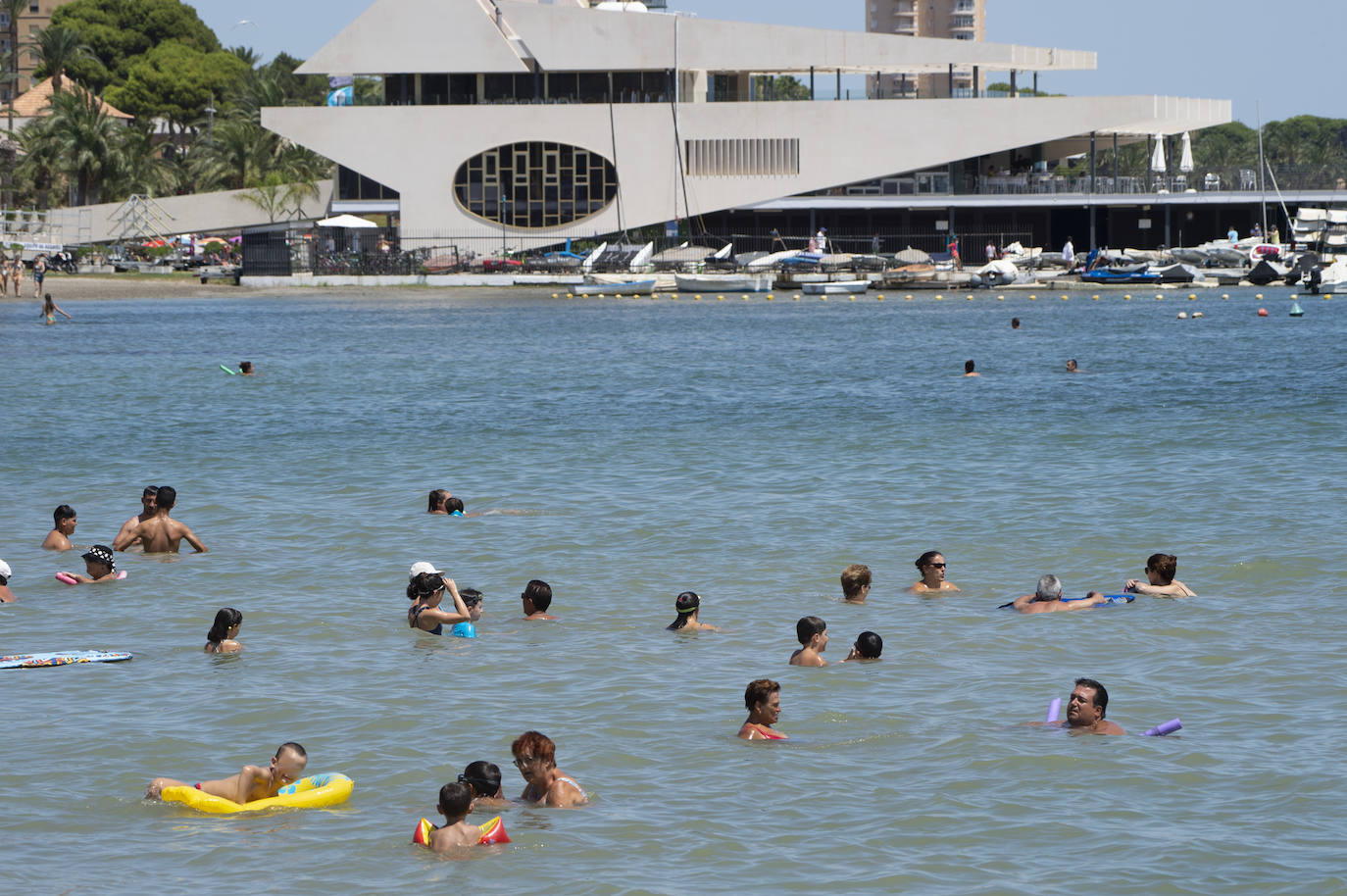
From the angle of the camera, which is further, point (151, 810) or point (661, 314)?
point (661, 314)

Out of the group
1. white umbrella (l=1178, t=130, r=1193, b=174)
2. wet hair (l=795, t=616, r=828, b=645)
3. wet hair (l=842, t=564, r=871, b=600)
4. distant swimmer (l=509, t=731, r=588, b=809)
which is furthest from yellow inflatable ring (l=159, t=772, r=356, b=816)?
white umbrella (l=1178, t=130, r=1193, b=174)

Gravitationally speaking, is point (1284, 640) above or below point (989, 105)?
below

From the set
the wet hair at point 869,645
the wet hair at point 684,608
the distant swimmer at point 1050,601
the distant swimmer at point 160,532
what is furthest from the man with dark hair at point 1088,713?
the distant swimmer at point 160,532

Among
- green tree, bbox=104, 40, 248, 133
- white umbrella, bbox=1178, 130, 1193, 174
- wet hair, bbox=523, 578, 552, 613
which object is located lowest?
wet hair, bbox=523, 578, 552, 613

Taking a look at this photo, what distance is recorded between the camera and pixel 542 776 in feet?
33.0

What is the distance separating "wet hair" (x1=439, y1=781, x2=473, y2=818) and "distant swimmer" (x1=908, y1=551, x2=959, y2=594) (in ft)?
24.6

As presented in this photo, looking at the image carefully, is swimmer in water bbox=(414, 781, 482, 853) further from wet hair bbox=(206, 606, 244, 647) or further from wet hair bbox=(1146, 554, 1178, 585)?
wet hair bbox=(1146, 554, 1178, 585)

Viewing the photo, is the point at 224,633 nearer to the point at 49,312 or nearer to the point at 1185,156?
the point at 49,312

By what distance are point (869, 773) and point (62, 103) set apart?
3634 inches

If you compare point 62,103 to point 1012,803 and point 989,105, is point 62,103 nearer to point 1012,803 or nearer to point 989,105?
point 989,105

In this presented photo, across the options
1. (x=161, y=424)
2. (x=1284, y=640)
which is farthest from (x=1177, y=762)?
(x=161, y=424)

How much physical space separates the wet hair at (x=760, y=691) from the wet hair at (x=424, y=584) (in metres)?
4.20

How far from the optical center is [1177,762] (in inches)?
422

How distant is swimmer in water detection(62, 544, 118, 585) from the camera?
1688 cm
